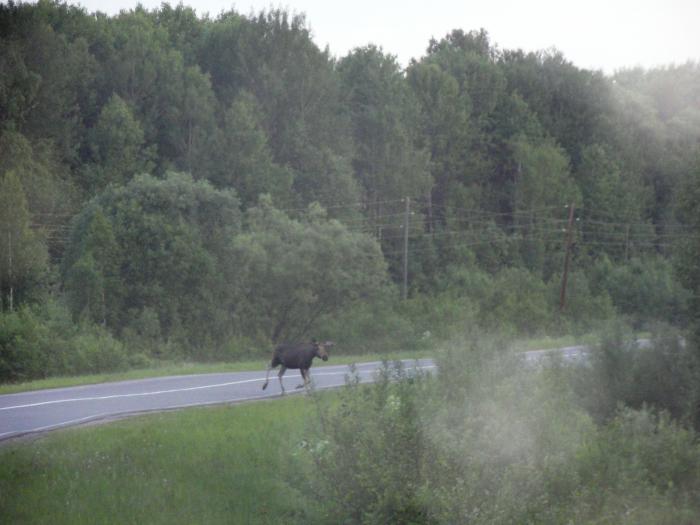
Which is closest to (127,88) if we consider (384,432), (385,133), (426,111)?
(385,133)

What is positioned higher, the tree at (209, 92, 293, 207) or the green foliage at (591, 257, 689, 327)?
the tree at (209, 92, 293, 207)

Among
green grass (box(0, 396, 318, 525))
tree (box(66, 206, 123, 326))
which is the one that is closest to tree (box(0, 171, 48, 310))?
tree (box(66, 206, 123, 326))

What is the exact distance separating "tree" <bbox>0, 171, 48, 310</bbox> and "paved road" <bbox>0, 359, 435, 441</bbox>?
9807mm

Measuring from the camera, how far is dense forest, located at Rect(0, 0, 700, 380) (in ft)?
113

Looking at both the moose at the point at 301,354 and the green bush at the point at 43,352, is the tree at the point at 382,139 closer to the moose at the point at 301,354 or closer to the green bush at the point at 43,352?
the green bush at the point at 43,352

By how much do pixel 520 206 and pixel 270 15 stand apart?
21076 mm

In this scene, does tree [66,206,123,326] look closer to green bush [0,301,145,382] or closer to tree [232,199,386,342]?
tree [232,199,386,342]

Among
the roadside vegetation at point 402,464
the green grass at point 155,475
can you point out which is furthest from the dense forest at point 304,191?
the green grass at point 155,475

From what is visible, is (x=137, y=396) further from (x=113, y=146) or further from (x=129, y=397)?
(x=113, y=146)

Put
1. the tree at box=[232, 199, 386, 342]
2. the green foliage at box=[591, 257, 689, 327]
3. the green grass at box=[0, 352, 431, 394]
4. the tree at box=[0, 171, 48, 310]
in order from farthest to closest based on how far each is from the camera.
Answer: the green foliage at box=[591, 257, 689, 327] → the tree at box=[232, 199, 386, 342] → the tree at box=[0, 171, 48, 310] → the green grass at box=[0, 352, 431, 394]

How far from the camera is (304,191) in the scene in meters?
54.4

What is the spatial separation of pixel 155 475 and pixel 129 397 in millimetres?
7381

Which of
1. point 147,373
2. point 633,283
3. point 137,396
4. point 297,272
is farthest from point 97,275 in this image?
point 633,283

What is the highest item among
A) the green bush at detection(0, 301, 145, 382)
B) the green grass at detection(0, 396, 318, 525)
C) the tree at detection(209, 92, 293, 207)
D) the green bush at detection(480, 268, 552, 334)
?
the tree at detection(209, 92, 293, 207)
